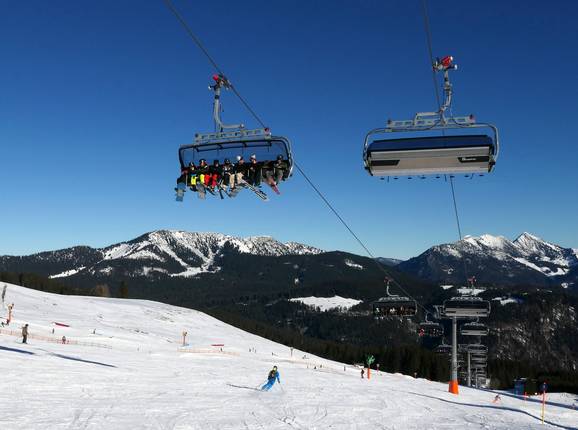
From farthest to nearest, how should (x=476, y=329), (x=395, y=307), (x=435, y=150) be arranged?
1. (x=476, y=329)
2. (x=395, y=307)
3. (x=435, y=150)

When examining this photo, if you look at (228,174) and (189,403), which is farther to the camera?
(189,403)

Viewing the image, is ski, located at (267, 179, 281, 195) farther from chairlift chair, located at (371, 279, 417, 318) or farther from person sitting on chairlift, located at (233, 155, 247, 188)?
chairlift chair, located at (371, 279, 417, 318)

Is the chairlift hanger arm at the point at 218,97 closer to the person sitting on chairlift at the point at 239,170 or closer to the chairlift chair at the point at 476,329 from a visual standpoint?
the person sitting on chairlift at the point at 239,170

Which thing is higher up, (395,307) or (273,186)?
(273,186)

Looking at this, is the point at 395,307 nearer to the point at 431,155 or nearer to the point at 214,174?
the point at 214,174

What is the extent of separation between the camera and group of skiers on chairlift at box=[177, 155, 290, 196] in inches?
686

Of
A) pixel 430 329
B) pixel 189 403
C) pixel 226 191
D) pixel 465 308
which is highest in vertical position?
pixel 226 191

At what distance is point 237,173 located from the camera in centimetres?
1762

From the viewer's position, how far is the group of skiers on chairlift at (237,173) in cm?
1742

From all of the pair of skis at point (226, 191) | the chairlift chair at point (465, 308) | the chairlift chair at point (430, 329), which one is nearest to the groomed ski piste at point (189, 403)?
the pair of skis at point (226, 191)

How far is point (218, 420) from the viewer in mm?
17031

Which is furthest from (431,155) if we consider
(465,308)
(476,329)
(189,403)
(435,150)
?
(476,329)

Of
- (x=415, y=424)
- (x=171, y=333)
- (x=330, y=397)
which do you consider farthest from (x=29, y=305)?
(x=415, y=424)

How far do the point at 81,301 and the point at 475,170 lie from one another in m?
107
